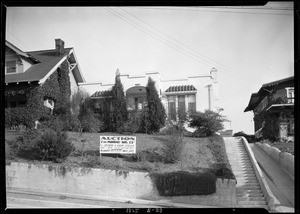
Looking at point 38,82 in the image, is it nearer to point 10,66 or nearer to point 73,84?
point 73,84

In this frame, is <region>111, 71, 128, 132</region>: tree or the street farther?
<region>111, 71, 128, 132</region>: tree

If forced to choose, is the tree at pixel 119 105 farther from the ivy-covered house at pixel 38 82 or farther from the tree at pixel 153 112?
the ivy-covered house at pixel 38 82

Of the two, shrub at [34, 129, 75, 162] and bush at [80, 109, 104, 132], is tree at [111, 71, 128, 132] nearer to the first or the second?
bush at [80, 109, 104, 132]

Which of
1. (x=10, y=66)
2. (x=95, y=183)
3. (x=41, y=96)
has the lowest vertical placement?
(x=95, y=183)

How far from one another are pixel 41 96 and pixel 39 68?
3.76ft

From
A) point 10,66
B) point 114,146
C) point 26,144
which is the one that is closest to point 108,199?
point 114,146

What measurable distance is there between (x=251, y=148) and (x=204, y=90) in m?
3.67

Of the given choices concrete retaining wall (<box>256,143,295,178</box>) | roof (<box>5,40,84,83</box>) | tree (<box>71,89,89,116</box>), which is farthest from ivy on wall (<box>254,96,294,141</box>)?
tree (<box>71,89,89,116</box>)

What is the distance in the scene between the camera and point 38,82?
11.8 m

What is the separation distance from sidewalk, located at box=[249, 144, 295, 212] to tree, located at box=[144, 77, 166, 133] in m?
4.48

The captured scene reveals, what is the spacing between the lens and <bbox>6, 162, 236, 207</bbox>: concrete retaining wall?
32.4 feet

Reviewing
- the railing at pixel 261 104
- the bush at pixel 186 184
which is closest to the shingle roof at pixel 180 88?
the railing at pixel 261 104
